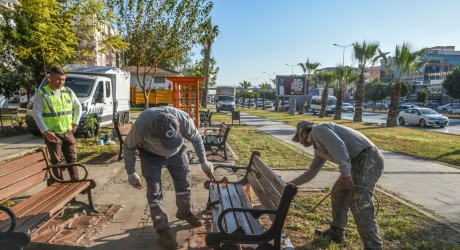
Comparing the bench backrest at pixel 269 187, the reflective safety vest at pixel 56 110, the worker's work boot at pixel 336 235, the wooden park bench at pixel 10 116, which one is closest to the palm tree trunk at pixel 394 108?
the wooden park bench at pixel 10 116

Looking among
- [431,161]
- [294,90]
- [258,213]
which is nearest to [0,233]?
[258,213]

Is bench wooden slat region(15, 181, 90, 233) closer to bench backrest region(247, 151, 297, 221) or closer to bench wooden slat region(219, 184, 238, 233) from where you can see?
bench wooden slat region(219, 184, 238, 233)

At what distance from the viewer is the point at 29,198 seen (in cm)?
386

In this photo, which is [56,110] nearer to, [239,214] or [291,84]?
[239,214]

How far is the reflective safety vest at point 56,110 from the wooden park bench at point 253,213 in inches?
93.7

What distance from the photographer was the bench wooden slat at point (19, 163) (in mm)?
3574

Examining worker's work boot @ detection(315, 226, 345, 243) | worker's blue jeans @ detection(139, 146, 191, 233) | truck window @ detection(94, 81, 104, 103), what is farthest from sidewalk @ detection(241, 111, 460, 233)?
truck window @ detection(94, 81, 104, 103)

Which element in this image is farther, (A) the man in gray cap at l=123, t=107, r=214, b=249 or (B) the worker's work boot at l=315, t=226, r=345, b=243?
(B) the worker's work boot at l=315, t=226, r=345, b=243

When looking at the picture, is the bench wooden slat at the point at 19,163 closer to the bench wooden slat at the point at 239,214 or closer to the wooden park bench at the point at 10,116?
the bench wooden slat at the point at 239,214

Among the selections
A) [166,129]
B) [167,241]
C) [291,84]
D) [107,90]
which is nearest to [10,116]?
[107,90]

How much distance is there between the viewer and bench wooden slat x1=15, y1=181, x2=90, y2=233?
3119 mm

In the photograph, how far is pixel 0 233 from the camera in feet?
A: 9.20

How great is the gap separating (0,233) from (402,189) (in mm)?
6286

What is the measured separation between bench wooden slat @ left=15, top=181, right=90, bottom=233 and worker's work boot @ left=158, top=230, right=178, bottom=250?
3.60ft
